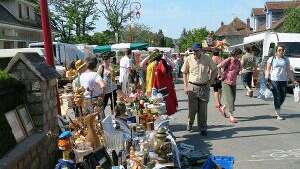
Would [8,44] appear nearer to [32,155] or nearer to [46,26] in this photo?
[46,26]

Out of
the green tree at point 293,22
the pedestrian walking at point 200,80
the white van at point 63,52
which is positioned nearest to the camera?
the pedestrian walking at point 200,80

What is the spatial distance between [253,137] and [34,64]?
5.23 metres

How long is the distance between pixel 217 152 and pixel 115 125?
2.46 m

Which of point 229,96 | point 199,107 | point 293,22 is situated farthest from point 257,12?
point 199,107

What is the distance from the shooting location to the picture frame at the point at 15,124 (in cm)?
558

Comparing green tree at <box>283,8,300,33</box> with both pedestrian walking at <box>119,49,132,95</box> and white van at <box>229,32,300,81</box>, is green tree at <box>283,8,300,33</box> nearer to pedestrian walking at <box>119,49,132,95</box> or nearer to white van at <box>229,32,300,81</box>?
white van at <box>229,32,300,81</box>

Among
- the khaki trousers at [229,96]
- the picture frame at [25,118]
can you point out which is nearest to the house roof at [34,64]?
the picture frame at [25,118]

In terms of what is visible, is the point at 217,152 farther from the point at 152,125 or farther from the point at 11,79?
the point at 11,79

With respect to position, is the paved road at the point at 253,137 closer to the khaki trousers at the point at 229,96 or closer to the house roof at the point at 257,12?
the khaki trousers at the point at 229,96

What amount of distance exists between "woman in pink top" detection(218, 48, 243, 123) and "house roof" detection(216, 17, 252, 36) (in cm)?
8685

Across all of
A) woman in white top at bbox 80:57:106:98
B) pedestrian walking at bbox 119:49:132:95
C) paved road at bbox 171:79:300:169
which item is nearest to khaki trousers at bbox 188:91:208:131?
paved road at bbox 171:79:300:169

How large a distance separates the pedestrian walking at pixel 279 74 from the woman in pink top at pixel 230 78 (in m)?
0.84

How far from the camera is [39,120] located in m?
6.41

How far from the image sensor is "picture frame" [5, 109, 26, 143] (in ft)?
18.3
